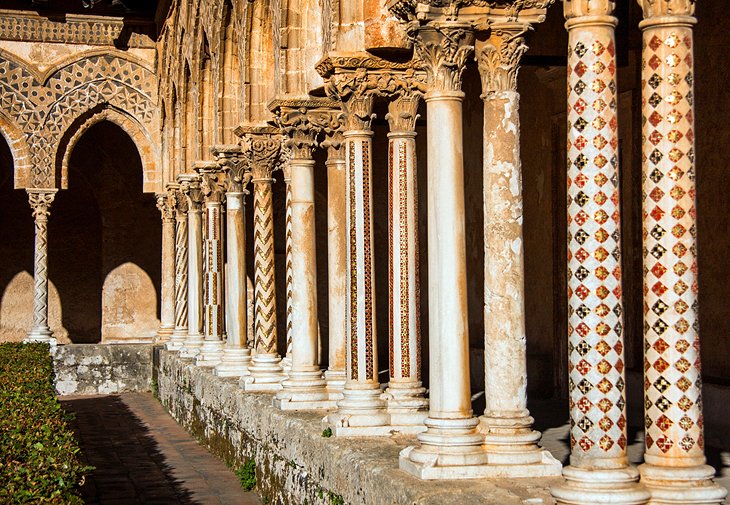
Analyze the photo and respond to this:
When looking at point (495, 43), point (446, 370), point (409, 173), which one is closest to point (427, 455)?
point (446, 370)

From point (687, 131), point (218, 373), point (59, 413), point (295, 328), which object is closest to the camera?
point (687, 131)

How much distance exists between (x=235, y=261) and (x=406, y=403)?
6.65 meters

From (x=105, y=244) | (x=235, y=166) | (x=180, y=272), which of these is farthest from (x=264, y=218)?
(x=105, y=244)

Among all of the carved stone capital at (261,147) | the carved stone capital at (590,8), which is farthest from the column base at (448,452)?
the carved stone capital at (261,147)

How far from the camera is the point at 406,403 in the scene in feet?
29.2

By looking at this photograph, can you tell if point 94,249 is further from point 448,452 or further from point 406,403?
point 448,452

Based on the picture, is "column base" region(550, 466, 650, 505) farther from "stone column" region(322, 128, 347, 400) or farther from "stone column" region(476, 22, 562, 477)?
"stone column" region(322, 128, 347, 400)

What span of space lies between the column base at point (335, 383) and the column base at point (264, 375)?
1956 mm

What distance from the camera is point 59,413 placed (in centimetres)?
885

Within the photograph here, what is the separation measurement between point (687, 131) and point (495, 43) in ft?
5.69

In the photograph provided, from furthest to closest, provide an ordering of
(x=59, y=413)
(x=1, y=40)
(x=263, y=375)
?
(x=1, y=40)
(x=263, y=375)
(x=59, y=413)

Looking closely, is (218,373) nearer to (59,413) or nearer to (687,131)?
(59,413)

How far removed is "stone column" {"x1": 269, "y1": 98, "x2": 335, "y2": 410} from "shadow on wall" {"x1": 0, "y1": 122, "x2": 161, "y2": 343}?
14826mm

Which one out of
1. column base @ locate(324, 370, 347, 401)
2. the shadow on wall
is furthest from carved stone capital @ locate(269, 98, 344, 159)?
the shadow on wall
